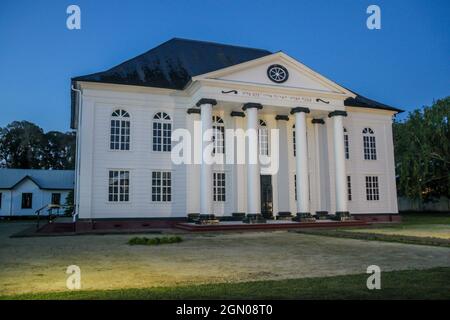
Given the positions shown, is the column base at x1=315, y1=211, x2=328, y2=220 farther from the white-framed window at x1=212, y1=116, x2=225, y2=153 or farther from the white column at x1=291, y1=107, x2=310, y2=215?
the white-framed window at x1=212, y1=116, x2=225, y2=153

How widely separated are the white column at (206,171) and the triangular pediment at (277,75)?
5.51 feet

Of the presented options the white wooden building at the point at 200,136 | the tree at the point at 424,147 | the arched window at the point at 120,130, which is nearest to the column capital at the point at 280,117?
the white wooden building at the point at 200,136

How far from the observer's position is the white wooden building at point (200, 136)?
2117 centimetres

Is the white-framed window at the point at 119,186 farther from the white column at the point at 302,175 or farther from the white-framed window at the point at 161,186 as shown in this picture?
the white column at the point at 302,175

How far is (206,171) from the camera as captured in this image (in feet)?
67.4

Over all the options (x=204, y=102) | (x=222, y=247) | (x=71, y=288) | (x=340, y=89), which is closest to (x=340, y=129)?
(x=340, y=89)

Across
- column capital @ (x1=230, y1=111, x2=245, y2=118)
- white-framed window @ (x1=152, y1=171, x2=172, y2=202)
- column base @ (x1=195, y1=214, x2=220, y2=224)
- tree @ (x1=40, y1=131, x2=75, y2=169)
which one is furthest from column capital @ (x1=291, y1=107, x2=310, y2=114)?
tree @ (x1=40, y1=131, x2=75, y2=169)

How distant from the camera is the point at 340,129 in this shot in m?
23.7

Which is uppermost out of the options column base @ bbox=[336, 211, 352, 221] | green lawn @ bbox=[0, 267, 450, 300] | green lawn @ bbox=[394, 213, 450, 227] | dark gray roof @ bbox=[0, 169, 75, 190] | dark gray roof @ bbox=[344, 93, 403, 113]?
dark gray roof @ bbox=[344, 93, 403, 113]

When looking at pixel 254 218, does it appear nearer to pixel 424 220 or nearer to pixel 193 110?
pixel 193 110

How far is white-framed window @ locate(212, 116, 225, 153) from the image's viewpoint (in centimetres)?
2364

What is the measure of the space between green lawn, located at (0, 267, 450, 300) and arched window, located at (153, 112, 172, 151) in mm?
17086
